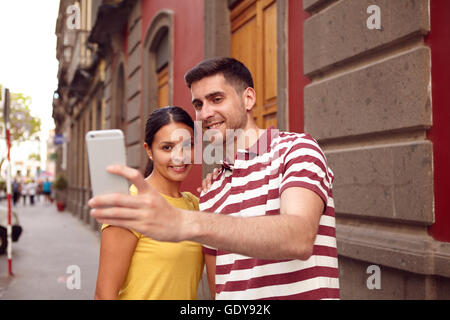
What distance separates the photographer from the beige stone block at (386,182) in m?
2.87

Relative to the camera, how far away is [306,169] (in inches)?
57.2

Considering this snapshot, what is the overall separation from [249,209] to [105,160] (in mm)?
789

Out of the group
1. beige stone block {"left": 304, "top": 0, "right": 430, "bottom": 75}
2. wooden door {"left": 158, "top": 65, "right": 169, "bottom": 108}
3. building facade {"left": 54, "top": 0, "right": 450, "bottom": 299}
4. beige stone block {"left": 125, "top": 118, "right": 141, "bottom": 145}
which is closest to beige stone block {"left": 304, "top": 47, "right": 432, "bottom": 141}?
building facade {"left": 54, "top": 0, "right": 450, "bottom": 299}

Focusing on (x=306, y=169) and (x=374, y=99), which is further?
(x=374, y=99)

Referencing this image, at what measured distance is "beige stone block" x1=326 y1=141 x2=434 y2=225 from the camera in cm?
287

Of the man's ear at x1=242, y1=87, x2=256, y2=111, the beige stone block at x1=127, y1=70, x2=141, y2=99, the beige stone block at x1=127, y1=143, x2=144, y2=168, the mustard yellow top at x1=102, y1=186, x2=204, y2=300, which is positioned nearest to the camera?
the mustard yellow top at x1=102, y1=186, x2=204, y2=300

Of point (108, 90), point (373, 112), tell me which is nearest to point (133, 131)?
point (108, 90)

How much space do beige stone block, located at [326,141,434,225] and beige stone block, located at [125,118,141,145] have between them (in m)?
6.94

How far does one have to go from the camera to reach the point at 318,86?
3.99 m

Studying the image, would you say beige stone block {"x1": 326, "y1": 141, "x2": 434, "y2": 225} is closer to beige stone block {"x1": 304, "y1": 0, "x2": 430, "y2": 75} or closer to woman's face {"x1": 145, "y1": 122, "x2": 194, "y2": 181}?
beige stone block {"x1": 304, "y1": 0, "x2": 430, "y2": 75}

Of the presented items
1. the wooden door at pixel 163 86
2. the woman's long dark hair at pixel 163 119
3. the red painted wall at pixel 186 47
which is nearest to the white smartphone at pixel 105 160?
the woman's long dark hair at pixel 163 119

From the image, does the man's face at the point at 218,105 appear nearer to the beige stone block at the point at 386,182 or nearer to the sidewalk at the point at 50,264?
the beige stone block at the point at 386,182

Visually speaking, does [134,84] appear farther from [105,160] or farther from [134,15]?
[105,160]

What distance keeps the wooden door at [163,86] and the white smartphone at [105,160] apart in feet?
26.5
